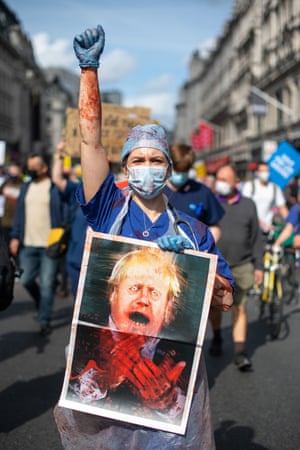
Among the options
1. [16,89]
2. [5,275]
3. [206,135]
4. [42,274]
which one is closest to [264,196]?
[42,274]

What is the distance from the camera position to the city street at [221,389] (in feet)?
14.8

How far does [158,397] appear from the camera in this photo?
8.46 ft

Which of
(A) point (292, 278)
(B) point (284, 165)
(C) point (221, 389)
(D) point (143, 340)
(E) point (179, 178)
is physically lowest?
(C) point (221, 389)

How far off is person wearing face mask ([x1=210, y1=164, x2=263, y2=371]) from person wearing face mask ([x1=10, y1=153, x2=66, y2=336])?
2181 millimetres

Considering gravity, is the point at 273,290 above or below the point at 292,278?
below

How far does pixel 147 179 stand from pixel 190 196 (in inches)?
119

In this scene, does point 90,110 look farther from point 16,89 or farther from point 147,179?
point 16,89

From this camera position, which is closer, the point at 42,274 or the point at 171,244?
the point at 171,244

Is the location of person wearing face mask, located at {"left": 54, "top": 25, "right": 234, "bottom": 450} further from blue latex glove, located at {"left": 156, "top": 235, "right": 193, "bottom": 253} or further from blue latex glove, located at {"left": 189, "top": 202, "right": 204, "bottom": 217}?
blue latex glove, located at {"left": 189, "top": 202, "right": 204, "bottom": 217}

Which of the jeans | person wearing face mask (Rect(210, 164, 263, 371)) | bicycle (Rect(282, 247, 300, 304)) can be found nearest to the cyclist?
bicycle (Rect(282, 247, 300, 304))

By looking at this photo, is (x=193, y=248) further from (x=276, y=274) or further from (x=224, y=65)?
(x=224, y=65)

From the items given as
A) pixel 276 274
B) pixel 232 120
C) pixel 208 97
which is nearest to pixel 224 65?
pixel 232 120

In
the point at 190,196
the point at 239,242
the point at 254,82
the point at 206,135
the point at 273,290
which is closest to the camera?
the point at 190,196

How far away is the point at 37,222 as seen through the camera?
7.84 meters
